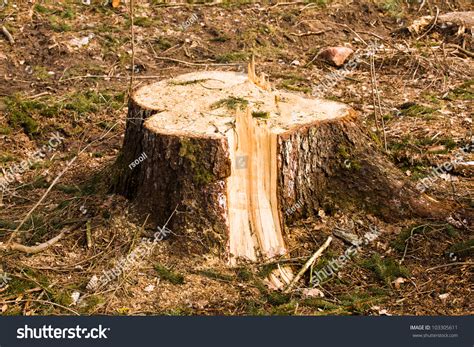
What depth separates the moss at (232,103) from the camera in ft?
15.9

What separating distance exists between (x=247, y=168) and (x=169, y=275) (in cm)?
73

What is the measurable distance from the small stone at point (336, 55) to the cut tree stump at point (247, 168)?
328 centimetres

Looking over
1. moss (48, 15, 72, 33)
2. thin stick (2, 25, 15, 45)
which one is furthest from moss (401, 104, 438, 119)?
thin stick (2, 25, 15, 45)

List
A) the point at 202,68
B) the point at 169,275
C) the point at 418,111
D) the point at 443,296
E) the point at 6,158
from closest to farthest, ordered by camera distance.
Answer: the point at 443,296 < the point at 169,275 < the point at 6,158 < the point at 418,111 < the point at 202,68

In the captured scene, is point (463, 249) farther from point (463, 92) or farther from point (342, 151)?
point (463, 92)

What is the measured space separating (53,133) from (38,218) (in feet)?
5.60

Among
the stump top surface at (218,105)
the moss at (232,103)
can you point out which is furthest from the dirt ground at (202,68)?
the moss at (232,103)

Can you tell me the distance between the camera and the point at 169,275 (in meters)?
4.38

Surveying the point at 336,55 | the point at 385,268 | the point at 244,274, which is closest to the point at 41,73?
the point at 336,55

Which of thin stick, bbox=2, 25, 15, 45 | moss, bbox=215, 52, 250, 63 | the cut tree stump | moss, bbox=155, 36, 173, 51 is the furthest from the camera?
moss, bbox=155, 36, 173, 51

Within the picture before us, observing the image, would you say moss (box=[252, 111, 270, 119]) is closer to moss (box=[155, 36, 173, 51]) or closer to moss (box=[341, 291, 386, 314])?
moss (box=[341, 291, 386, 314])

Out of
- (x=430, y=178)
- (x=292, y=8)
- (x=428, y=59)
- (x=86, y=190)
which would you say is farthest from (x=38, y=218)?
(x=292, y=8)

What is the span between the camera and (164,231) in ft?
15.2

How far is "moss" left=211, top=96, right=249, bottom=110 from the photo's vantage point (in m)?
4.85
